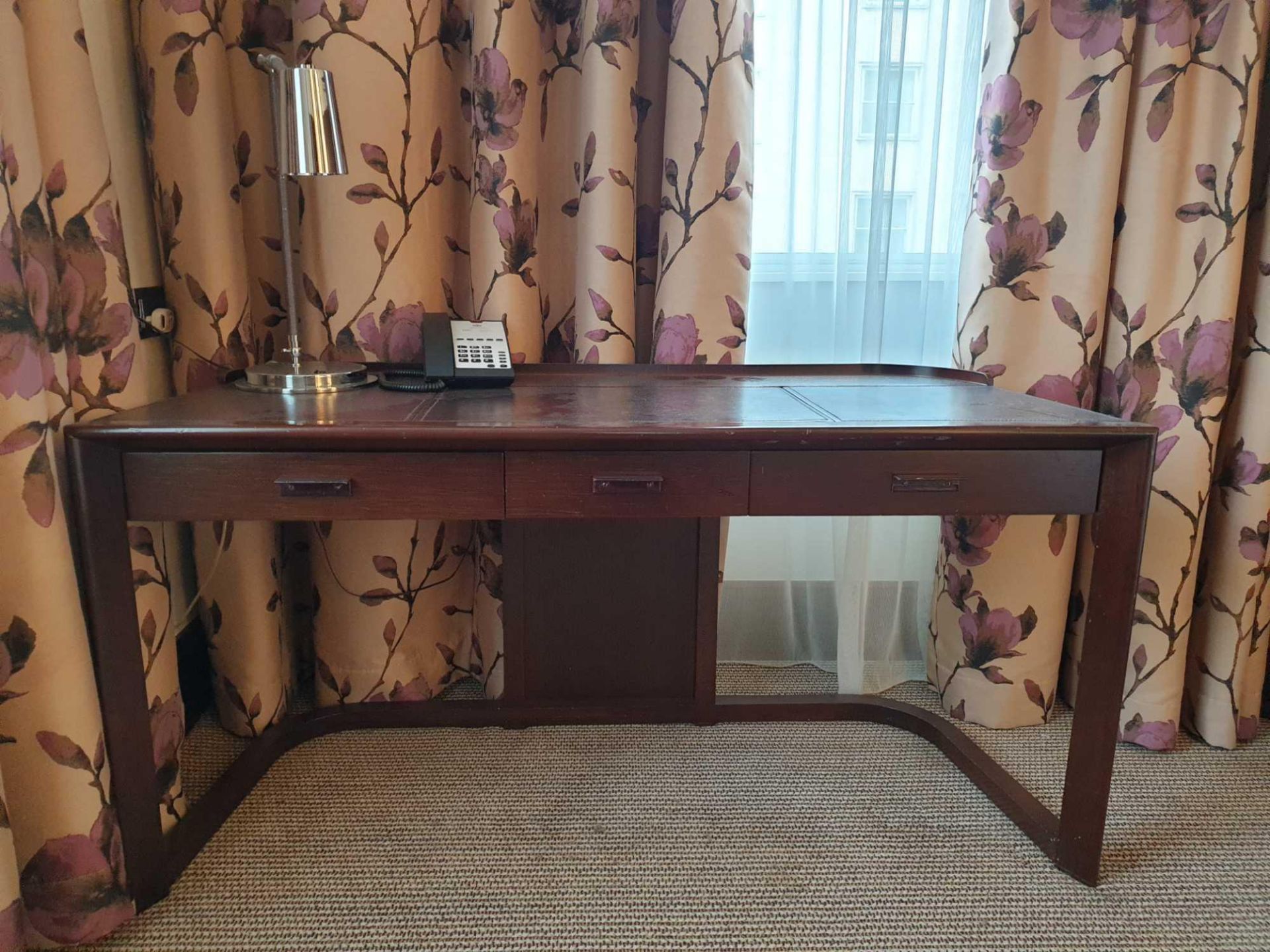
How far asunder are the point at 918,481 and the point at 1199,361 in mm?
729

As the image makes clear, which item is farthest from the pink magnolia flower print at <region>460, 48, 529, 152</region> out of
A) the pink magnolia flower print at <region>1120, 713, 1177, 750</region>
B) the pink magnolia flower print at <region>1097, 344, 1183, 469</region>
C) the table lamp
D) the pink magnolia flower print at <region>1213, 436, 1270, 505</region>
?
the pink magnolia flower print at <region>1120, 713, 1177, 750</region>

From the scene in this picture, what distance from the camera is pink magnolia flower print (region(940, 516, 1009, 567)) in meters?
1.54

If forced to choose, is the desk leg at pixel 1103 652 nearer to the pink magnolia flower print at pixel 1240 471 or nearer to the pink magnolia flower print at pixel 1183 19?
the pink magnolia flower print at pixel 1240 471

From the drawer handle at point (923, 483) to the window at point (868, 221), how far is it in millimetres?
697

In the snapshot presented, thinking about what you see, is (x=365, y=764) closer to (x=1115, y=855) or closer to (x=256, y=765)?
(x=256, y=765)

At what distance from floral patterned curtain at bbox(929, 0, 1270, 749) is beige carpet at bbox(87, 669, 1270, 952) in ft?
0.72

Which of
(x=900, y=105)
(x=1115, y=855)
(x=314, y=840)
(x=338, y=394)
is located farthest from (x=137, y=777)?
(x=900, y=105)

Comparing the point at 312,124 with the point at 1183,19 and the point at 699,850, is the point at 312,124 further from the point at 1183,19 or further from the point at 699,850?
the point at 1183,19

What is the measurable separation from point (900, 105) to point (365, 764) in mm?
1552

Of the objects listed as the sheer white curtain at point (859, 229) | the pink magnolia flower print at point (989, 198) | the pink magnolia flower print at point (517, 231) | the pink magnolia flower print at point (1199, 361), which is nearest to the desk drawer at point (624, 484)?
the pink magnolia flower print at point (517, 231)

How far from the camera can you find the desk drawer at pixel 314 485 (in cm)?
102

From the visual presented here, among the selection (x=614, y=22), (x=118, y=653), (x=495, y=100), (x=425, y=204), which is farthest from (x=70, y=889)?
(x=614, y=22)

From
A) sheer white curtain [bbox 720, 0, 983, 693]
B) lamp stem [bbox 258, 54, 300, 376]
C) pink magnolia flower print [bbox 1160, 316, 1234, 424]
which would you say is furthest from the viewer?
sheer white curtain [bbox 720, 0, 983, 693]

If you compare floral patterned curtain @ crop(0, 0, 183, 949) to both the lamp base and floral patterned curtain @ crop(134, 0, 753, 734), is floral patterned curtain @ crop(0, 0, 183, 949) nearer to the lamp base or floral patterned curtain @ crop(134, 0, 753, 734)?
the lamp base
